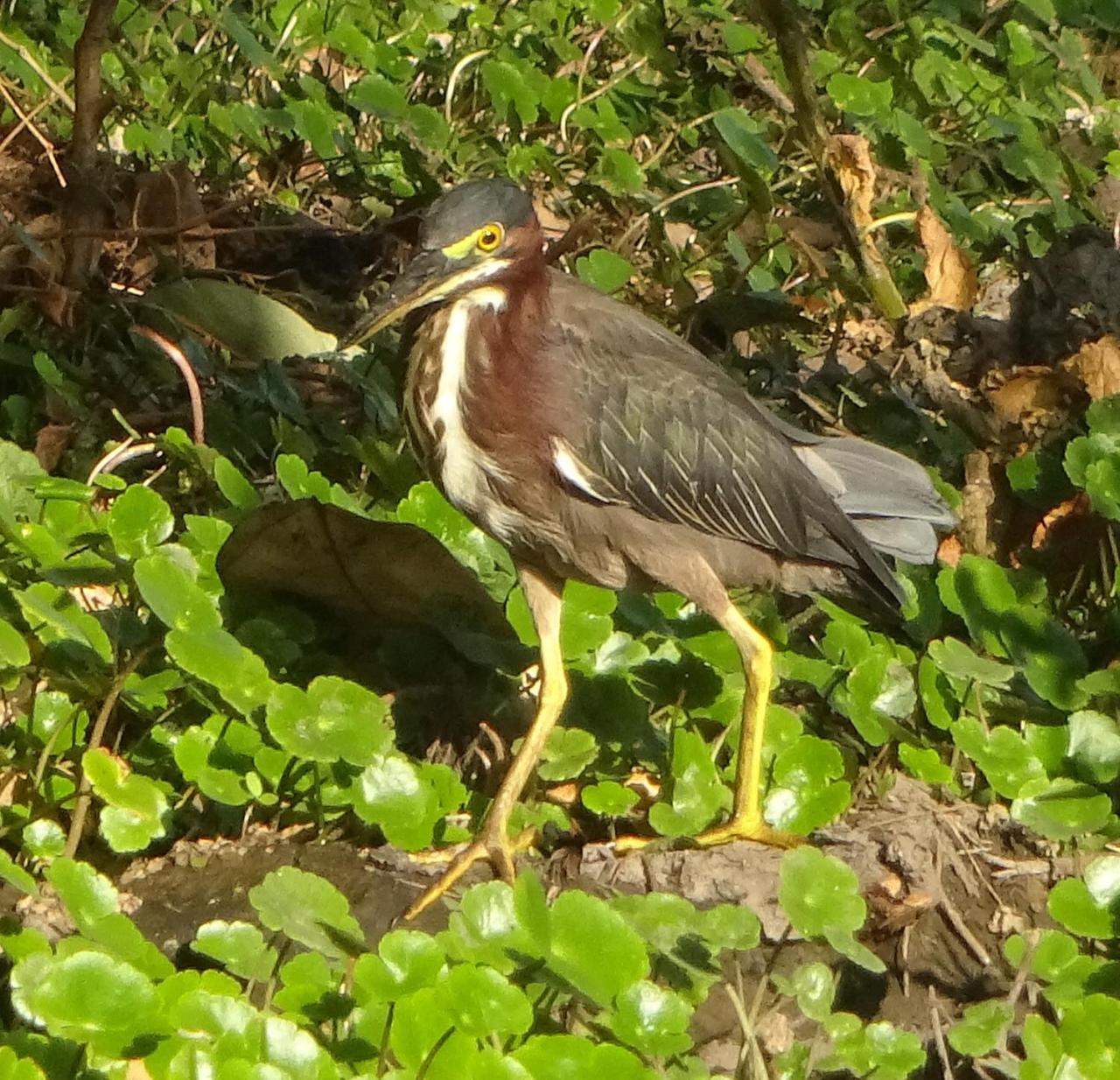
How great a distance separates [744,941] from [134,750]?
115cm

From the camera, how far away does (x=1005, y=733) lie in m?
3.32

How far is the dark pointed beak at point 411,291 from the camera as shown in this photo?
3.04 metres

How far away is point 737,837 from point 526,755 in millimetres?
394

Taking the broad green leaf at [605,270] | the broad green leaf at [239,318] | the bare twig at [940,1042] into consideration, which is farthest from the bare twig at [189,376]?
the bare twig at [940,1042]

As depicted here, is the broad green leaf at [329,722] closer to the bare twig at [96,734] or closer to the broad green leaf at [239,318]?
the bare twig at [96,734]

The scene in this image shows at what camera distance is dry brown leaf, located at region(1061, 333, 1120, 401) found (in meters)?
3.99

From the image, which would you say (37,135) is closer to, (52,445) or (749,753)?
(52,445)

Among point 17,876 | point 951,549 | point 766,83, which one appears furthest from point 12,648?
point 766,83

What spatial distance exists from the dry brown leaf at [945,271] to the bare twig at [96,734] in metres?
2.60

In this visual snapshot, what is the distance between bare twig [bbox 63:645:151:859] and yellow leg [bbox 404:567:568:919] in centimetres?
54

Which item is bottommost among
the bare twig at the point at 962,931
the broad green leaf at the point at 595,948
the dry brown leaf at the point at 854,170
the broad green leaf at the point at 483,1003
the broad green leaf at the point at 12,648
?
the bare twig at the point at 962,931

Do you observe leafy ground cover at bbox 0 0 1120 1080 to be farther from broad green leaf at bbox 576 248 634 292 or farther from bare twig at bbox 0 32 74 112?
bare twig at bbox 0 32 74 112

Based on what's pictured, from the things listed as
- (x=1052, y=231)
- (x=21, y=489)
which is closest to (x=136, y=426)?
(x=21, y=489)

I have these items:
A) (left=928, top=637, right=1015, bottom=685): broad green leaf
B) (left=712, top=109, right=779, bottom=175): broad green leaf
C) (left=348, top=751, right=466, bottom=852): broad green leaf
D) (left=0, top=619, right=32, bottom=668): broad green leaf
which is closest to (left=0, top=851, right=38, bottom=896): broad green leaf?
(left=0, top=619, right=32, bottom=668): broad green leaf
